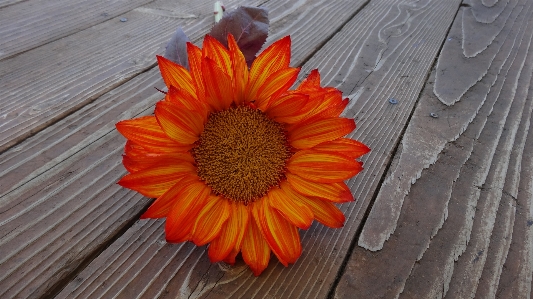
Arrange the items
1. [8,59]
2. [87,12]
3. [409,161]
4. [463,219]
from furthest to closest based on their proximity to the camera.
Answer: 1. [87,12]
2. [8,59]
3. [409,161]
4. [463,219]

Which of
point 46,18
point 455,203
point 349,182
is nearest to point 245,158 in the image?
point 349,182

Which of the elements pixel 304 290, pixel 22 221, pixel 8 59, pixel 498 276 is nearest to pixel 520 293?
pixel 498 276

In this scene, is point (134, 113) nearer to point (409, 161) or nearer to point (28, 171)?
point (28, 171)

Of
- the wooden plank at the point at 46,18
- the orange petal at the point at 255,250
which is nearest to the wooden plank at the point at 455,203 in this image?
the orange petal at the point at 255,250

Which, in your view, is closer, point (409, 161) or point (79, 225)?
point (79, 225)

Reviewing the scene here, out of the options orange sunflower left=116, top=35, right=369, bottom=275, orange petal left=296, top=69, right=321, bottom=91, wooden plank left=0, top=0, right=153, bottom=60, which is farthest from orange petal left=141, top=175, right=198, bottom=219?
wooden plank left=0, top=0, right=153, bottom=60

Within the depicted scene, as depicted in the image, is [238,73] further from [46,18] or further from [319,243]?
[46,18]

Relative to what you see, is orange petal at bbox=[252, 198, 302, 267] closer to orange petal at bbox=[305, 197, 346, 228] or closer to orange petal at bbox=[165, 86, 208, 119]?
orange petal at bbox=[305, 197, 346, 228]

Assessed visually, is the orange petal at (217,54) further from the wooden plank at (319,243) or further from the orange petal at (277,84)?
the wooden plank at (319,243)
